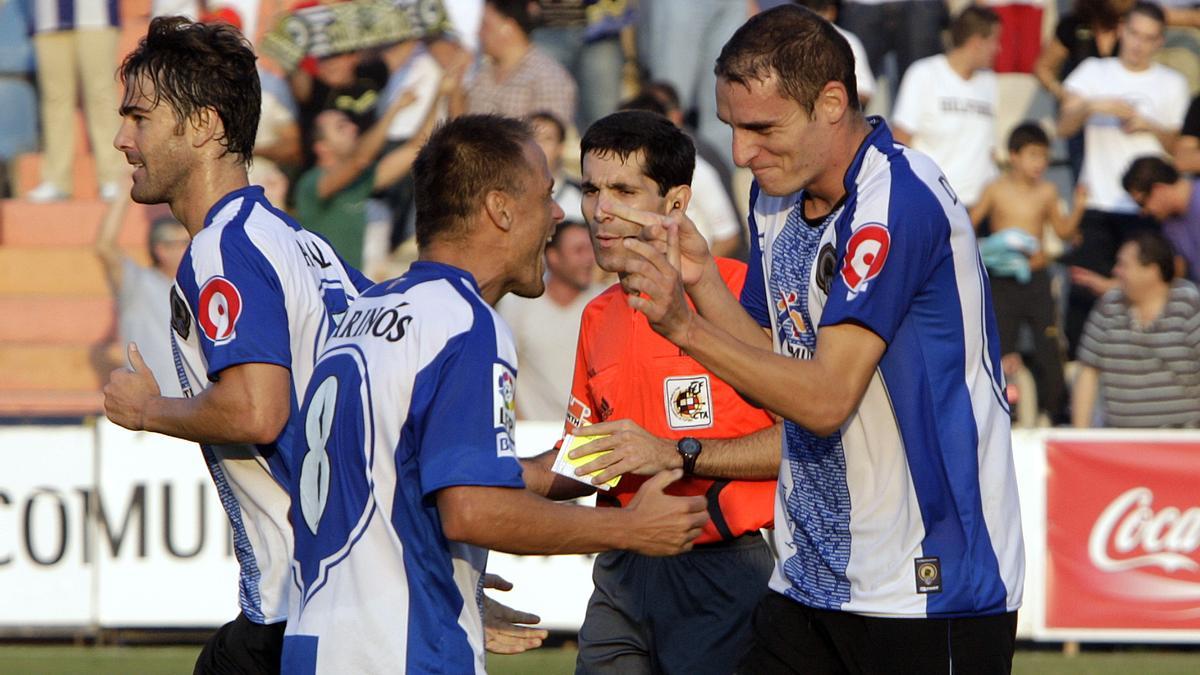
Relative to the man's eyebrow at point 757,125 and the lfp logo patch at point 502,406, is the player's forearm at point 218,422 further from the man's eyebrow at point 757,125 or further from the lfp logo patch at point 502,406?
the man's eyebrow at point 757,125

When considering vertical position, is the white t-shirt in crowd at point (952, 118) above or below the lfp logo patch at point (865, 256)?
above

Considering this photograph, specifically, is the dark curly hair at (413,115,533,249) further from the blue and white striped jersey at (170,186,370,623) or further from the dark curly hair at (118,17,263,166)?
the dark curly hair at (118,17,263,166)

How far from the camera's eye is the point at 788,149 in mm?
4168

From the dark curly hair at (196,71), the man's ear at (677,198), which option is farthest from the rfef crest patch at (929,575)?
the dark curly hair at (196,71)

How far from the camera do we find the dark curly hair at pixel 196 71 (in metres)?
4.46

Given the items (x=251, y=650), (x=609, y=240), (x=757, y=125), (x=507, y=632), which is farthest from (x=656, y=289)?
(x=251, y=650)

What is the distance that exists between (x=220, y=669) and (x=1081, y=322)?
7.77 meters

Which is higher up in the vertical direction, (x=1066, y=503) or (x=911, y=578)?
(x=911, y=578)

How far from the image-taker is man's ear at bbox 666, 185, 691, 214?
524 centimetres

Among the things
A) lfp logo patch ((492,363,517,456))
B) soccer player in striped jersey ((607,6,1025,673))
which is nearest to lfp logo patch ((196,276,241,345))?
lfp logo patch ((492,363,517,456))

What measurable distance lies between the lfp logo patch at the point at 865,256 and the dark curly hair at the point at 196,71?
5.92 ft

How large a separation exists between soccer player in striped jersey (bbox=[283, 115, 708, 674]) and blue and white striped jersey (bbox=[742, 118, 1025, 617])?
0.63m

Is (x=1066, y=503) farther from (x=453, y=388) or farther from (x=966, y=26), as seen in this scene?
(x=453, y=388)

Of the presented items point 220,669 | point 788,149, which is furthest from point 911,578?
point 220,669
